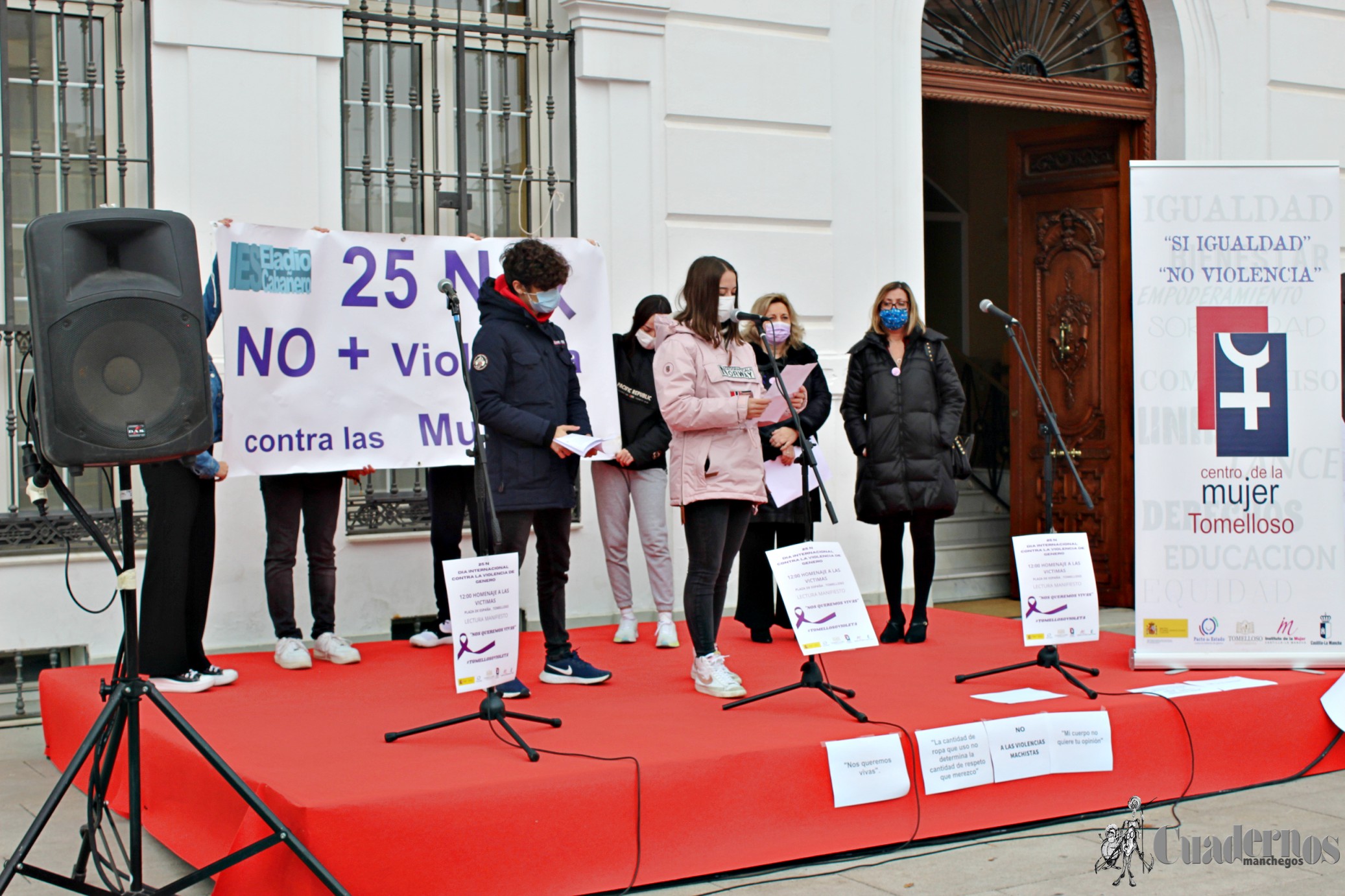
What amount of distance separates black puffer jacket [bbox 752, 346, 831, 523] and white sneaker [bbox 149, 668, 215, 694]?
94.6 inches

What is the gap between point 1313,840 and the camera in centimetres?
404

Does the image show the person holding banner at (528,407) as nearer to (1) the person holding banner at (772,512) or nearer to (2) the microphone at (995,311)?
(1) the person holding banner at (772,512)

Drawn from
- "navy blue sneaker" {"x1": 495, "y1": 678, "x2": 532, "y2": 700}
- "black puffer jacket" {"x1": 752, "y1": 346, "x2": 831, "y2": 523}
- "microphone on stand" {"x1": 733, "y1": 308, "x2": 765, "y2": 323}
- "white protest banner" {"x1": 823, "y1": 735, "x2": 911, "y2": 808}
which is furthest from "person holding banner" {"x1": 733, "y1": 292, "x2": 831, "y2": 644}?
"white protest banner" {"x1": 823, "y1": 735, "x2": 911, "y2": 808}

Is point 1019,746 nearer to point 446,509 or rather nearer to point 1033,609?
point 1033,609

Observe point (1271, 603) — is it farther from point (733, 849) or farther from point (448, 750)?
point (448, 750)

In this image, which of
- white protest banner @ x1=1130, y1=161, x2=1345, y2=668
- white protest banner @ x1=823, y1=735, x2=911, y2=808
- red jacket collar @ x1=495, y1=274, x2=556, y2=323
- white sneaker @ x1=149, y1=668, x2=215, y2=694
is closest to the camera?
white protest banner @ x1=823, y1=735, x2=911, y2=808

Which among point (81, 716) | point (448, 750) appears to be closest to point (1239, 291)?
point (448, 750)

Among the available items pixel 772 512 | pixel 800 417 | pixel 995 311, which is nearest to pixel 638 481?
pixel 772 512

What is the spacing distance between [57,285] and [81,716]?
2.13 meters

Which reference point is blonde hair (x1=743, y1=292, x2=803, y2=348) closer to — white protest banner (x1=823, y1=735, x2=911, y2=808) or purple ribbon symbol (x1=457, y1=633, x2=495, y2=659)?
white protest banner (x1=823, y1=735, x2=911, y2=808)

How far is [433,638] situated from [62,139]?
2816 millimetres

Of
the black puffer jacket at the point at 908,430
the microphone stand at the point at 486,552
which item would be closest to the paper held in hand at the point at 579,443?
the microphone stand at the point at 486,552

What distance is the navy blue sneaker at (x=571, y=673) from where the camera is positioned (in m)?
5.10

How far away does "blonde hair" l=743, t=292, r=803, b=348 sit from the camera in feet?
19.6
